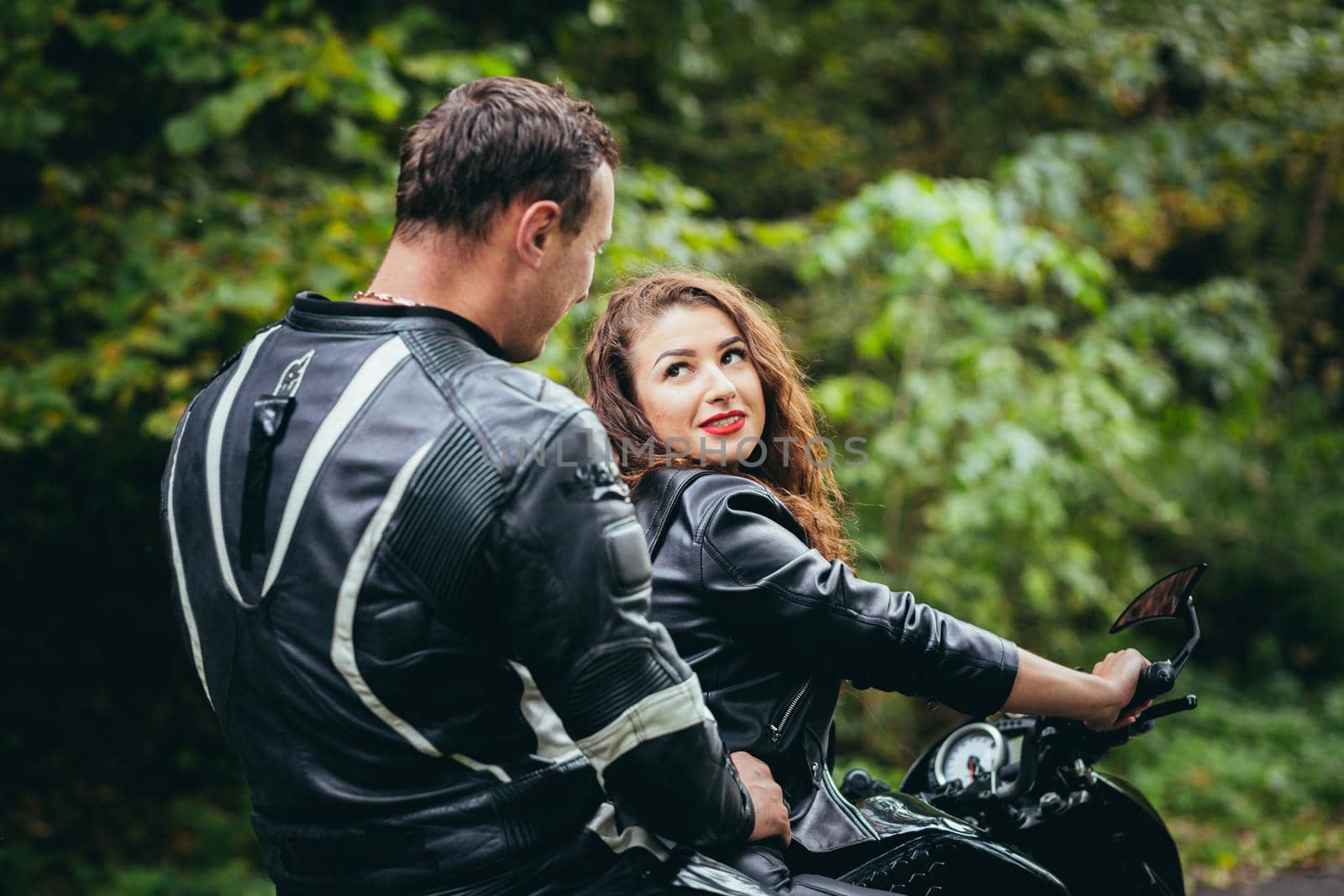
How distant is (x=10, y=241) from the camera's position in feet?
13.9

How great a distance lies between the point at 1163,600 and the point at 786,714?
2.34 feet

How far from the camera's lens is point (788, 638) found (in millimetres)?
1749

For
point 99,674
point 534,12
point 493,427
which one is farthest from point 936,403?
point 99,674

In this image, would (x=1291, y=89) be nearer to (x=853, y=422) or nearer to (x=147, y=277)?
(x=853, y=422)

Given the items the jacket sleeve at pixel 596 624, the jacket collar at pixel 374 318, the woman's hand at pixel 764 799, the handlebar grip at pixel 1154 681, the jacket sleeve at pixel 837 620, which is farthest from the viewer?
the handlebar grip at pixel 1154 681

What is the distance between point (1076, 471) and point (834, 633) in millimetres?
4357

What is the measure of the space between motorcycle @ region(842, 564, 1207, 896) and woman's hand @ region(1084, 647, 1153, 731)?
0.08 ft

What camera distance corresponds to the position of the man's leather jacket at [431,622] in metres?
1.28

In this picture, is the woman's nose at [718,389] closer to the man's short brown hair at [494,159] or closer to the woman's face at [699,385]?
the woman's face at [699,385]

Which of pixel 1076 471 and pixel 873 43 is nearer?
pixel 1076 471

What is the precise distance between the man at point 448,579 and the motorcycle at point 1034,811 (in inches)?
19.6

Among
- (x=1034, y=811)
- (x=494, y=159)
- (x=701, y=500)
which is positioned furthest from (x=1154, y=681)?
(x=494, y=159)

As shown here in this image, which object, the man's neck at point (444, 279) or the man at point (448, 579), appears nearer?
the man at point (448, 579)

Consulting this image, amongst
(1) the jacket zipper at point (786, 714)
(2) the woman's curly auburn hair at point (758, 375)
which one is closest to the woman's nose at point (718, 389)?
(2) the woman's curly auburn hair at point (758, 375)
